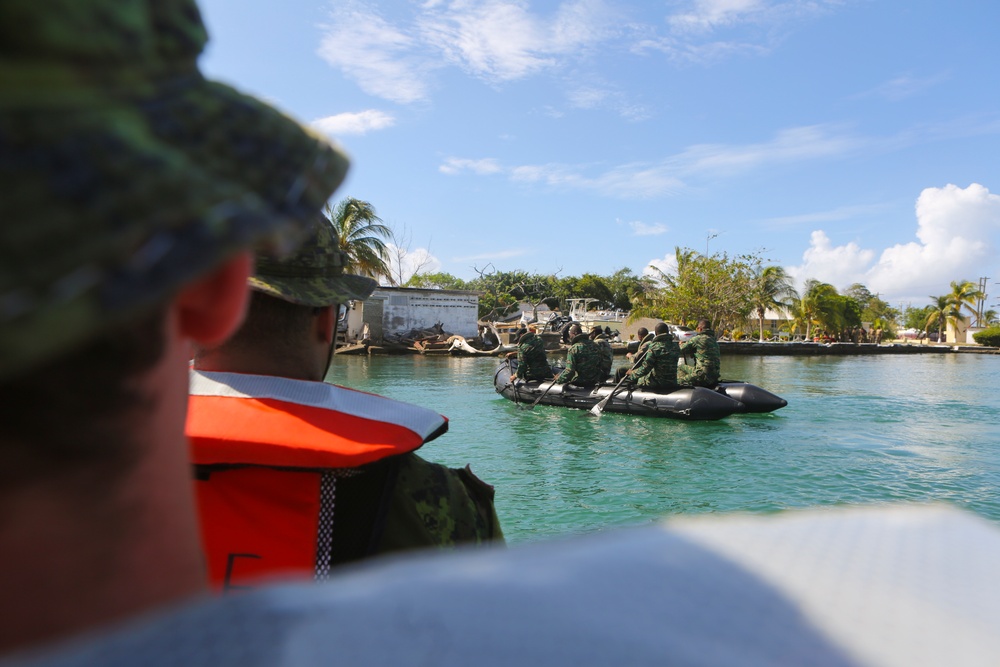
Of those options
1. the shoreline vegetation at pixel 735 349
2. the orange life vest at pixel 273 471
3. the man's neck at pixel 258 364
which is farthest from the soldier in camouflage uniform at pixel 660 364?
the shoreline vegetation at pixel 735 349

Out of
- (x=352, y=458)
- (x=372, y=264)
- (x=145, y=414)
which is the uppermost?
(x=372, y=264)

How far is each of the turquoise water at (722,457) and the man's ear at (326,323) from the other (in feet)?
16.5

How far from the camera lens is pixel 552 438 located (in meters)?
11.5

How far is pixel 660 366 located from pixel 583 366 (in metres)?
1.89

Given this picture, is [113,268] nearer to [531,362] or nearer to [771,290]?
[531,362]

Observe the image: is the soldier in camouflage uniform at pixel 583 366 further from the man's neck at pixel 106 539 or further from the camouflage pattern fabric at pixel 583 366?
the man's neck at pixel 106 539

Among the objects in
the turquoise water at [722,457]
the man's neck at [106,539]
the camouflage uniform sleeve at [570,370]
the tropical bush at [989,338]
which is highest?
the tropical bush at [989,338]

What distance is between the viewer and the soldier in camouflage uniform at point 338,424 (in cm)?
173

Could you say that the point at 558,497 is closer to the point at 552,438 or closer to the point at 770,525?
the point at 552,438

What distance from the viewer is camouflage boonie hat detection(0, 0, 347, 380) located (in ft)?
1.43

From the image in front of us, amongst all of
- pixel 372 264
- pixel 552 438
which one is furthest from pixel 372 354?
pixel 552 438

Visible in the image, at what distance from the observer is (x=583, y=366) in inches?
567

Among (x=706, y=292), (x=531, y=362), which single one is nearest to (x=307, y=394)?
(x=531, y=362)

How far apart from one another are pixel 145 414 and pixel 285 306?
142cm
